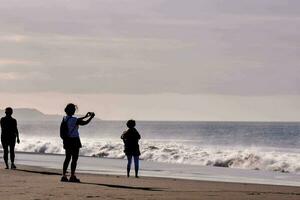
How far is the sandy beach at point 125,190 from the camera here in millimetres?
13766

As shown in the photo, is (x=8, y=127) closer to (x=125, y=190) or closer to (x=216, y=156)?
(x=125, y=190)

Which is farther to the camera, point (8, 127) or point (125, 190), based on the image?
point (8, 127)

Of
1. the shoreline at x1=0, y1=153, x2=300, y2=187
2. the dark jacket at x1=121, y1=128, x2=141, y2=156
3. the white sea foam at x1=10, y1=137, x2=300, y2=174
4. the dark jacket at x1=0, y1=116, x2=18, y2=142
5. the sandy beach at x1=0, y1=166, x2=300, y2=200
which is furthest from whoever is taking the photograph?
the white sea foam at x1=10, y1=137, x2=300, y2=174

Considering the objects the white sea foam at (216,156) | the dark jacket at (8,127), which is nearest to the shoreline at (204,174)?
the dark jacket at (8,127)

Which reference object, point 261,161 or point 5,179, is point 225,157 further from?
point 5,179

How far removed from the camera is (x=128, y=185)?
16.5 metres

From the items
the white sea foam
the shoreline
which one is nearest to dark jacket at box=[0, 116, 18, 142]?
the shoreline

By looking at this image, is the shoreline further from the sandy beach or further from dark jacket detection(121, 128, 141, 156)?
the sandy beach

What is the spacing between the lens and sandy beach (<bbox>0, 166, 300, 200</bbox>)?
13.8 m

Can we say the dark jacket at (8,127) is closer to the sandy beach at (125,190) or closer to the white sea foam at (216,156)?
the sandy beach at (125,190)

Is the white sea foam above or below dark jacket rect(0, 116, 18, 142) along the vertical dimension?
below

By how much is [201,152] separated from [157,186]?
20626 millimetres

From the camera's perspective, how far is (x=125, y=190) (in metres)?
15.0

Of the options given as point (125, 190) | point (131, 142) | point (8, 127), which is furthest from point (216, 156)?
point (125, 190)
